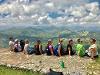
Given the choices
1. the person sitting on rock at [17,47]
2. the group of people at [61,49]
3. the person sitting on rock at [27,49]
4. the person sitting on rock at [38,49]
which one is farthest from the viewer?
the person sitting on rock at [17,47]

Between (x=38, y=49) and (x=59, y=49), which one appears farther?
(x=38, y=49)

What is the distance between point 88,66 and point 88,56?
13.2 feet

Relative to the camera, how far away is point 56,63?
108ft

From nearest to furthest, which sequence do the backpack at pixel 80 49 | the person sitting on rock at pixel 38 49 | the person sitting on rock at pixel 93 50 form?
1. the person sitting on rock at pixel 93 50
2. the backpack at pixel 80 49
3. the person sitting on rock at pixel 38 49

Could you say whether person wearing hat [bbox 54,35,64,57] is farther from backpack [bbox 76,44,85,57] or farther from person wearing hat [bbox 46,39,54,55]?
backpack [bbox 76,44,85,57]

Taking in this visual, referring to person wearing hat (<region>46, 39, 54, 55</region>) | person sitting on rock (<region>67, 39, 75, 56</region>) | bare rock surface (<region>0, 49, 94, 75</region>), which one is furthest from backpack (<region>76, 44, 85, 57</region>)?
person wearing hat (<region>46, 39, 54, 55</region>)

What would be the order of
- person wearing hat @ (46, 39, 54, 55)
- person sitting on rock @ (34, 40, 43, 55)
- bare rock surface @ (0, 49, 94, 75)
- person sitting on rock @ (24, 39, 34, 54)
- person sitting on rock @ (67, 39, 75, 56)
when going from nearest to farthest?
bare rock surface @ (0, 49, 94, 75) → person sitting on rock @ (67, 39, 75, 56) → person wearing hat @ (46, 39, 54, 55) → person sitting on rock @ (34, 40, 43, 55) → person sitting on rock @ (24, 39, 34, 54)

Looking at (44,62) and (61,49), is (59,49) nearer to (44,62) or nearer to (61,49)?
(61,49)

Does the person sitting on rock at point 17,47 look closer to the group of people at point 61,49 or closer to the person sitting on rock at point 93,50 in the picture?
the group of people at point 61,49

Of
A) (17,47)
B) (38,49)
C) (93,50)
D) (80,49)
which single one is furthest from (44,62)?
(17,47)

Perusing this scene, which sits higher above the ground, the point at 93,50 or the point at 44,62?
the point at 93,50

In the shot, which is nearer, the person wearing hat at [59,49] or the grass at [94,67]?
the grass at [94,67]

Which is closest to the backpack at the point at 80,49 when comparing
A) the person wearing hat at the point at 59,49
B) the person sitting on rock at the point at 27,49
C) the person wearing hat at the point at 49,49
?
the person wearing hat at the point at 59,49

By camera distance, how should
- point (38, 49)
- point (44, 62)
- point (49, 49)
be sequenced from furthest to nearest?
point (38, 49), point (49, 49), point (44, 62)
